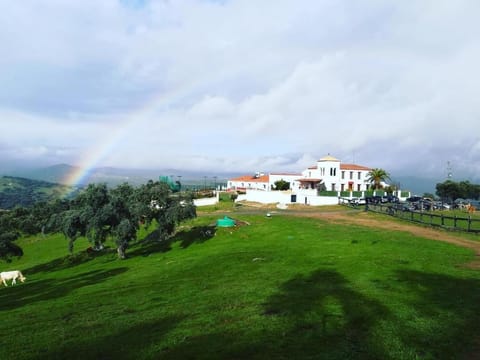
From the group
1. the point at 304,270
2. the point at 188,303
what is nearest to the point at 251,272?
the point at 304,270

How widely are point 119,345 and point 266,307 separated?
5.84 meters

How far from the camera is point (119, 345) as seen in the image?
480 inches

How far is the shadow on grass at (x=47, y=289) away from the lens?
2351 centimetres

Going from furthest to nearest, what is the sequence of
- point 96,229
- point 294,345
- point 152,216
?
1. point 152,216
2. point 96,229
3. point 294,345

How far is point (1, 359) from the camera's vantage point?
12.1 metres

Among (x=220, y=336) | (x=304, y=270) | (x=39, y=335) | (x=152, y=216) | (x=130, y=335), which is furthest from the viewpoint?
(x=152, y=216)

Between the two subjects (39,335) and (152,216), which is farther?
(152,216)

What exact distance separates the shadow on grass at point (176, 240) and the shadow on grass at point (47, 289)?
9690mm

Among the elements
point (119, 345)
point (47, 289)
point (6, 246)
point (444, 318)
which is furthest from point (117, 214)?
point (444, 318)

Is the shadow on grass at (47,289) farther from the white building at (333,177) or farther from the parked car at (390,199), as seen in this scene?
the white building at (333,177)

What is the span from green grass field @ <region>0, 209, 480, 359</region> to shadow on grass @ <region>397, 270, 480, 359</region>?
0.12 feet

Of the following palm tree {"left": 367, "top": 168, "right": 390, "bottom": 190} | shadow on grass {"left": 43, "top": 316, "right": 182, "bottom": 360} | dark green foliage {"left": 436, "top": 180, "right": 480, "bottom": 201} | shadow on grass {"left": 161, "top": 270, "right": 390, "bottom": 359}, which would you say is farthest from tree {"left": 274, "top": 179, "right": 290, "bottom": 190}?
shadow on grass {"left": 43, "top": 316, "right": 182, "bottom": 360}

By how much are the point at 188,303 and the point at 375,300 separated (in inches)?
321

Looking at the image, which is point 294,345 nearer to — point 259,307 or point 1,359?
point 259,307
